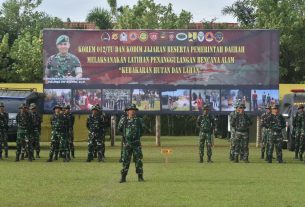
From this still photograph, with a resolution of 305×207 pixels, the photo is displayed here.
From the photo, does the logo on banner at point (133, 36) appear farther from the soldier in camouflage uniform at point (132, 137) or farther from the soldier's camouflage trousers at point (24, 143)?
the soldier in camouflage uniform at point (132, 137)

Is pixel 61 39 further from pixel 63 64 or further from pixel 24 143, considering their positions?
pixel 24 143

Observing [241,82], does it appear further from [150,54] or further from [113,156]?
[113,156]

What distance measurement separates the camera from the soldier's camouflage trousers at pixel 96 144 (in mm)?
26297

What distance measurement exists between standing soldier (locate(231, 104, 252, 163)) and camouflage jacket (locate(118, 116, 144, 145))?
804 cm

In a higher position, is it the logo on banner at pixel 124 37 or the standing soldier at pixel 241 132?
the logo on banner at pixel 124 37

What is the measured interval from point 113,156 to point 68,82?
7278 mm

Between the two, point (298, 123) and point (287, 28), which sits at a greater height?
point (287, 28)

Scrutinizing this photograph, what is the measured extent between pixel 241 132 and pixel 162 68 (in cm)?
1027

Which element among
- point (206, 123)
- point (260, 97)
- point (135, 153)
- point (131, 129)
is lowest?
point (135, 153)

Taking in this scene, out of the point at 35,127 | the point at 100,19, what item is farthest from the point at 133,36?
the point at 100,19

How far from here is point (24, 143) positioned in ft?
87.6

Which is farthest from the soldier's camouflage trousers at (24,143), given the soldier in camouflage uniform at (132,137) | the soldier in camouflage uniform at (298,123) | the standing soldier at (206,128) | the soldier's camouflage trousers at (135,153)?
the soldier in camouflage uniform at (298,123)

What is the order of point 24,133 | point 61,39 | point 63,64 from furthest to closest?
1. point 61,39
2. point 63,64
3. point 24,133

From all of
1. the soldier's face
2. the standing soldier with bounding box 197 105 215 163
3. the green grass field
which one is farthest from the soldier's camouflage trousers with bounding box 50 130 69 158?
the soldier's face
